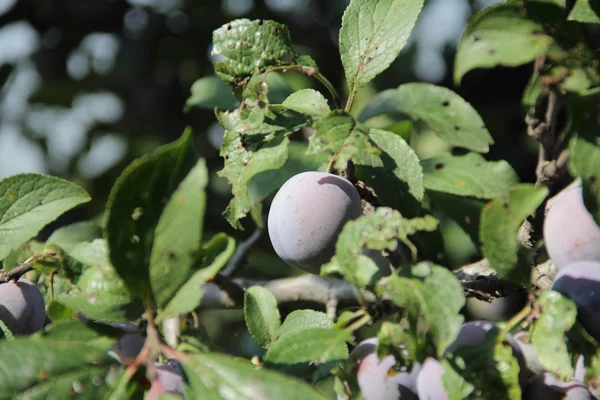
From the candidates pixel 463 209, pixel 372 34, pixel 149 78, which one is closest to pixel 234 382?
pixel 372 34

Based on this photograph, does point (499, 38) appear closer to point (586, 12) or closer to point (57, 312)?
point (586, 12)

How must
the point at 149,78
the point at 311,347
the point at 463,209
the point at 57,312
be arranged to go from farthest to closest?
the point at 149,78
the point at 463,209
the point at 57,312
the point at 311,347

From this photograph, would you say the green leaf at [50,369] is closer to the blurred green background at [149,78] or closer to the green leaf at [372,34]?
the green leaf at [372,34]

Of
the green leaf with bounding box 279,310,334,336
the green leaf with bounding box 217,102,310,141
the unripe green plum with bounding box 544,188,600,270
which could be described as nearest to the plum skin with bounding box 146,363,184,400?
the green leaf with bounding box 279,310,334,336

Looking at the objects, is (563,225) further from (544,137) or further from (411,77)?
(411,77)

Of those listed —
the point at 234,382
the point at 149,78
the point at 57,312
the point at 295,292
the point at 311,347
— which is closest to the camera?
the point at 234,382

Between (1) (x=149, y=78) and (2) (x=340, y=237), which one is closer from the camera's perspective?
(2) (x=340, y=237)
